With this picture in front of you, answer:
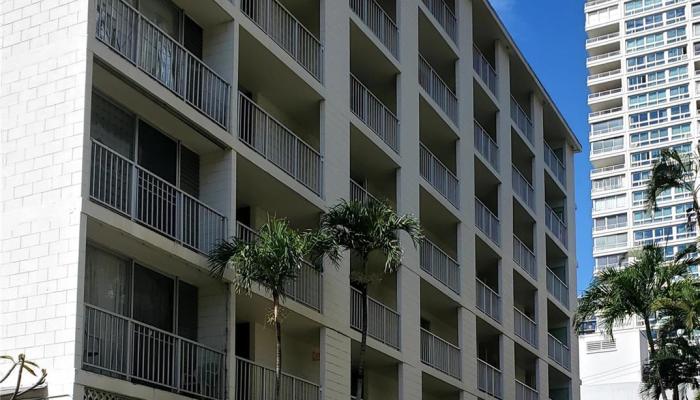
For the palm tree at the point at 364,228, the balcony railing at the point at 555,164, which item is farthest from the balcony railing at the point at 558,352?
the palm tree at the point at 364,228

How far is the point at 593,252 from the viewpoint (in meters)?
121

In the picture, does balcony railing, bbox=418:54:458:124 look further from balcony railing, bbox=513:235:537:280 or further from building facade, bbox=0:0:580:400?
balcony railing, bbox=513:235:537:280

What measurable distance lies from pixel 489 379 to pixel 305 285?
1429 cm

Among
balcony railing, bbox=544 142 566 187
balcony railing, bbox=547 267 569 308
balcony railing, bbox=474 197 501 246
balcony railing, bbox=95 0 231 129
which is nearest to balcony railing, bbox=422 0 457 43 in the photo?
balcony railing, bbox=474 197 501 246

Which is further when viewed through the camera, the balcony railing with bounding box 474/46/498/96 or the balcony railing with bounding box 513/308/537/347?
the balcony railing with bounding box 513/308/537/347

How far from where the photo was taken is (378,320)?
3247 centimetres

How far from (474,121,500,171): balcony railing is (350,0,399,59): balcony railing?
24.0 ft

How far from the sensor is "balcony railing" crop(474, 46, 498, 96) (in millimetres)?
43469

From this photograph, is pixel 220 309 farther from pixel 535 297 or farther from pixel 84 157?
pixel 535 297

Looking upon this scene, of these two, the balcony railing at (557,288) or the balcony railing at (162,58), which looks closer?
the balcony railing at (162,58)

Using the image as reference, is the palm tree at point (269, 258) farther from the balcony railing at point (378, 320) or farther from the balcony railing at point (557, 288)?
the balcony railing at point (557, 288)

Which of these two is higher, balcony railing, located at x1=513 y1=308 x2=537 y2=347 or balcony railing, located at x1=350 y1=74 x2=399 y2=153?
balcony railing, located at x1=350 y1=74 x2=399 y2=153

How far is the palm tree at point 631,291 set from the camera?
39.1 meters

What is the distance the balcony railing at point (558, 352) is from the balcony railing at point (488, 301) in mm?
6291
